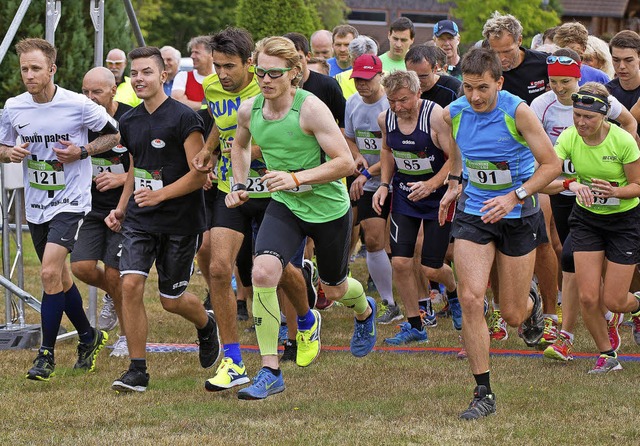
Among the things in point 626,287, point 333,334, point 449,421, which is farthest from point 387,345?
point 449,421

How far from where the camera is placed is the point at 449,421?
613 centimetres

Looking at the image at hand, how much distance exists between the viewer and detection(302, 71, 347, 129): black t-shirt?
8602 millimetres

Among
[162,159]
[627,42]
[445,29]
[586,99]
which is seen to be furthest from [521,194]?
[445,29]

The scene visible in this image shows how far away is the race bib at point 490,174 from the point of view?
6.48 meters

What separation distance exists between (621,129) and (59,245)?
12.3 ft

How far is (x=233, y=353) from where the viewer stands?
6.93m

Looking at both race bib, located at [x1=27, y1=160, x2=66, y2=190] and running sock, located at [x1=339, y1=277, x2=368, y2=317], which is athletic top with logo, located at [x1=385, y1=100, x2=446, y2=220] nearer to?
running sock, located at [x1=339, y1=277, x2=368, y2=317]

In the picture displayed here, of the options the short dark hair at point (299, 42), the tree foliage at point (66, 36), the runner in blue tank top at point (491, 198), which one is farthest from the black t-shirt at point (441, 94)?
the tree foliage at point (66, 36)

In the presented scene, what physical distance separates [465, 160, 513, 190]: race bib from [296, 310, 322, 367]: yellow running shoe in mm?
1537

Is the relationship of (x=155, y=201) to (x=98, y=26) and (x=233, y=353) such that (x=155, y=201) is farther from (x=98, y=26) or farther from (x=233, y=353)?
(x=98, y=26)

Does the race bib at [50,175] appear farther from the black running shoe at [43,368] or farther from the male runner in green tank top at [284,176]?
the male runner in green tank top at [284,176]

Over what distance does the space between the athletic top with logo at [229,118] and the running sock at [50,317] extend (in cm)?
133

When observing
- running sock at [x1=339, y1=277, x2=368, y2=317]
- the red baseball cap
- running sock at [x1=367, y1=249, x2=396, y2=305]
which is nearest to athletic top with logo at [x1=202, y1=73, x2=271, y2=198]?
running sock at [x1=339, y1=277, x2=368, y2=317]

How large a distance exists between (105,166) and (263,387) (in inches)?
105
